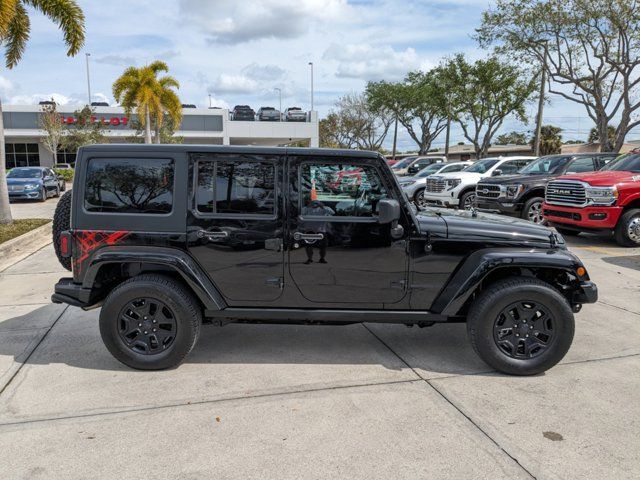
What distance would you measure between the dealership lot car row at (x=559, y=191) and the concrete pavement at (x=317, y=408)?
2.10 meters

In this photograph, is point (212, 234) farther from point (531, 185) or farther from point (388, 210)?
point (531, 185)

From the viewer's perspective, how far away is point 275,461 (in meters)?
2.86

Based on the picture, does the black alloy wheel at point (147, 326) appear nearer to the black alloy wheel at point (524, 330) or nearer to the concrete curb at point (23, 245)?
the black alloy wheel at point (524, 330)

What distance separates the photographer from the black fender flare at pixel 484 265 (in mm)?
3844

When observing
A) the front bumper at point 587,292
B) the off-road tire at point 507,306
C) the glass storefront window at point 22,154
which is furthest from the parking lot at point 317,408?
the glass storefront window at point 22,154

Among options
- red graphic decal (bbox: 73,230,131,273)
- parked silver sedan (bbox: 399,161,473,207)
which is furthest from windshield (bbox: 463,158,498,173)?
red graphic decal (bbox: 73,230,131,273)

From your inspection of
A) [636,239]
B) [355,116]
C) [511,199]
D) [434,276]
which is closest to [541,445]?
[434,276]

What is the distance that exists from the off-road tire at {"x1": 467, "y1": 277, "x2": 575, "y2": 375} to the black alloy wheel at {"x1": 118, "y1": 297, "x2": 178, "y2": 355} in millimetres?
2382

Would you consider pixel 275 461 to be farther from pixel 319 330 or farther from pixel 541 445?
pixel 319 330

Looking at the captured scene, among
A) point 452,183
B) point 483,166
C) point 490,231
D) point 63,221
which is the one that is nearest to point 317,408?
point 490,231

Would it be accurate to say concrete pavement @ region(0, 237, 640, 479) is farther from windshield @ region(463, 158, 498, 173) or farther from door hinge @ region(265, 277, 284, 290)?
windshield @ region(463, 158, 498, 173)

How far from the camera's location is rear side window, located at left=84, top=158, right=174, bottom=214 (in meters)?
3.97

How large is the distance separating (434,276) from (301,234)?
1.11 m

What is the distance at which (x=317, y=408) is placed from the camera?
347 centimetres
